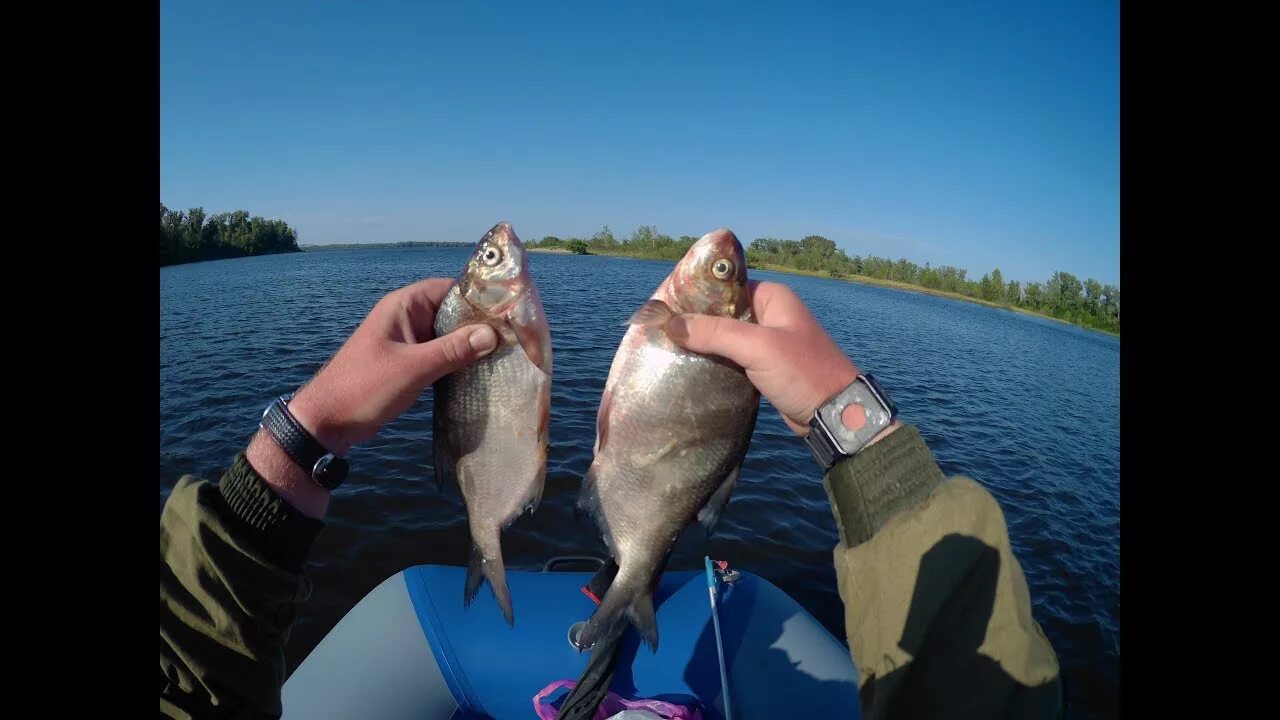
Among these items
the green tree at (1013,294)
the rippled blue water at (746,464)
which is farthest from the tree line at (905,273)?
the rippled blue water at (746,464)

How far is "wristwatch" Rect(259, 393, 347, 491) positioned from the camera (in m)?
2.15

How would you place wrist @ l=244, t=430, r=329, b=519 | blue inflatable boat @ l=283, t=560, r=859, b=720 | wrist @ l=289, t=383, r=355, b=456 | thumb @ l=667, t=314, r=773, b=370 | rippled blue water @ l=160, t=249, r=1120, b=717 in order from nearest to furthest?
wrist @ l=244, t=430, r=329, b=519, wrist @ l=289, t=383, r=355, b=456, thumb @ l=667, t=314, r=773, b=370, blue inflatable boat @ l=283, t=560, r=859, b=720, rippled blue water @ l=160, t=249, r=1120, b=717

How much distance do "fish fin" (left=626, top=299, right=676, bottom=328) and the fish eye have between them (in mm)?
778

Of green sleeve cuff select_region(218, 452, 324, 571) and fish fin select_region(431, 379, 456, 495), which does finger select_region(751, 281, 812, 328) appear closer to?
fish fin select_region(431, 379, 456, 495)

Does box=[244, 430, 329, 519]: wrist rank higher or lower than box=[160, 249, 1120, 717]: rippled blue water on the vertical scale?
higher

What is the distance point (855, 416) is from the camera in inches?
85.5

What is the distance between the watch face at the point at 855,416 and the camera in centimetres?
212

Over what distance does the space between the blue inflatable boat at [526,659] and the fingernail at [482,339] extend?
11.6ft

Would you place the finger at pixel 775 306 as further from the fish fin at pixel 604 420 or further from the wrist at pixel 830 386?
the fish fin at pixel 604 420

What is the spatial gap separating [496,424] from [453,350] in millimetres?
449

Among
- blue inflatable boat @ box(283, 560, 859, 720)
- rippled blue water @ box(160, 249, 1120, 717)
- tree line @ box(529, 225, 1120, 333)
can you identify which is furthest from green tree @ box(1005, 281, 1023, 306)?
blue inflatable boat @ box(283, 560, 859, 720)

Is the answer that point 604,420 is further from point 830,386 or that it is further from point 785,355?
point 830,386
